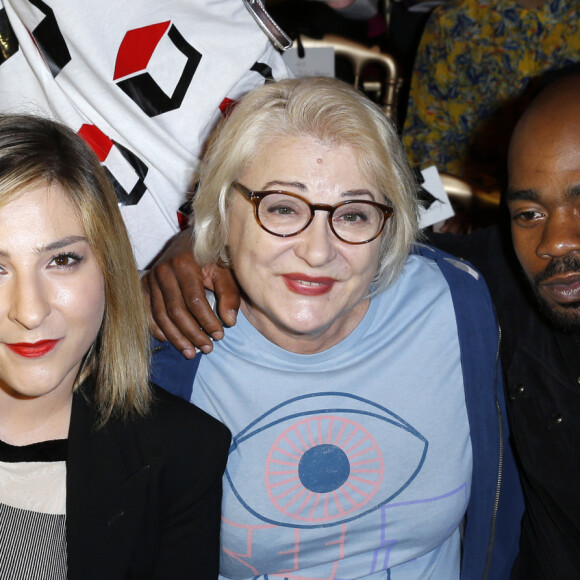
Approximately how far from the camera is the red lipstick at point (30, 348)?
1.36 m

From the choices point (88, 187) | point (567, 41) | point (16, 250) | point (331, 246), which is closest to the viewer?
point (16, 250)

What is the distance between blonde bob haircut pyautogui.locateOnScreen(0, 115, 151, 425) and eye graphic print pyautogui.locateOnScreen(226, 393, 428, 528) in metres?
0.29

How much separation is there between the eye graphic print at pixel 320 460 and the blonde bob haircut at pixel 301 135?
39 centimetres

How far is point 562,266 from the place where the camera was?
1805mm

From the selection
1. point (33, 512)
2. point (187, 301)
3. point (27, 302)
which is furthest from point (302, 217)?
point (33, 512)

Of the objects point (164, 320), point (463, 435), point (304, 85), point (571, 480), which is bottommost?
point (571, 480)

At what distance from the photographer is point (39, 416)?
1.52m

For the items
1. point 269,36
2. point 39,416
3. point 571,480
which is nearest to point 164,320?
point 39,416

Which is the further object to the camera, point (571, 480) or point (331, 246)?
point (571, 480)

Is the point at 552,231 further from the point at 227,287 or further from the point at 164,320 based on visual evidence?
the point at 164,320

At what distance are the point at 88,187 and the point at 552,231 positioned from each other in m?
1.09

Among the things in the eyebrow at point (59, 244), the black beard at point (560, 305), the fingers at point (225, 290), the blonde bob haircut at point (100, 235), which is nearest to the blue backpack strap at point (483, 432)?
the black beard at point (560, 305)

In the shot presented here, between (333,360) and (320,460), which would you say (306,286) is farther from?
(320,460)

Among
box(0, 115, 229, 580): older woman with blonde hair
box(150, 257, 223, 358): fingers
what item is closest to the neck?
box(0, 115, 229, 580): older woman with blonde hair
